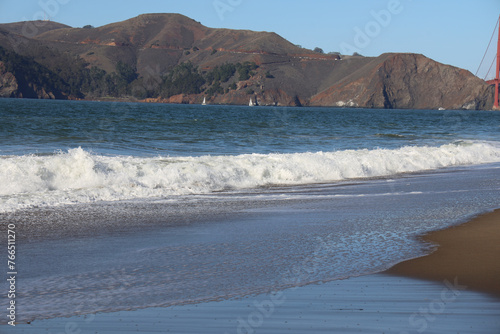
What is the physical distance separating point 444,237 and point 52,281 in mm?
4752

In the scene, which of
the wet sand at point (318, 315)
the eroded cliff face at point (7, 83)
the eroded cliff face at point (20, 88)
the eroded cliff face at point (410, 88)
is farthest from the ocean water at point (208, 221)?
the eroded cliff face at point (410, 88)

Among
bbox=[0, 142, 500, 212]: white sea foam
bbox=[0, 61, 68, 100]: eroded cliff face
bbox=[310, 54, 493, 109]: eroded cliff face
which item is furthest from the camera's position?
bbox=[310, 54, 493, 109]: eroded cliff face

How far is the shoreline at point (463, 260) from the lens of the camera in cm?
539

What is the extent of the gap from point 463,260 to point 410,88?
178363 mm

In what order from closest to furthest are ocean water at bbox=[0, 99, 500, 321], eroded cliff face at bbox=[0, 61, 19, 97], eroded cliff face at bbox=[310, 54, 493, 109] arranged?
ocean water at bbox=[0, 99, 500, 321] < eroded cliff face at bbox=[0, 61, 19, 97] < eroded cliff face at bbox=[310, 54, 493, 109]

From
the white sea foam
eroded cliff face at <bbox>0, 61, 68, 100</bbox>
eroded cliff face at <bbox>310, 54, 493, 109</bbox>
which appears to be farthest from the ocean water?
eroded cliff face at <bbox>310, 54, 493, 109</bbox>

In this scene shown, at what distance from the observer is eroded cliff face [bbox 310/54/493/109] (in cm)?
16862

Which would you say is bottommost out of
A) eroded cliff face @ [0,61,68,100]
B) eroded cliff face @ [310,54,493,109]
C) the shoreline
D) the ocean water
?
the ocean water

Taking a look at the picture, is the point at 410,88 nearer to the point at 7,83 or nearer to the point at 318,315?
the point at 7,83

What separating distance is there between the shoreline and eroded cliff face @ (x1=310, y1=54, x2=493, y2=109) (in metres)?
163

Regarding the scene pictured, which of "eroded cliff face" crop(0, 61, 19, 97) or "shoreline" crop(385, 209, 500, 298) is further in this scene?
"eroded cliff face" crop(0, 61, 19, 97)

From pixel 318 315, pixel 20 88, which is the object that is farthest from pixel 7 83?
pixel 318 315

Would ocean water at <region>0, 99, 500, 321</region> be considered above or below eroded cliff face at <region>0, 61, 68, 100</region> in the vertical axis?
below

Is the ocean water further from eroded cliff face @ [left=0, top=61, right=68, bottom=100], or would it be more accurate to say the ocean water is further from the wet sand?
eroded cliff face @ [left=0, top=61, right=68, bottom=100]
